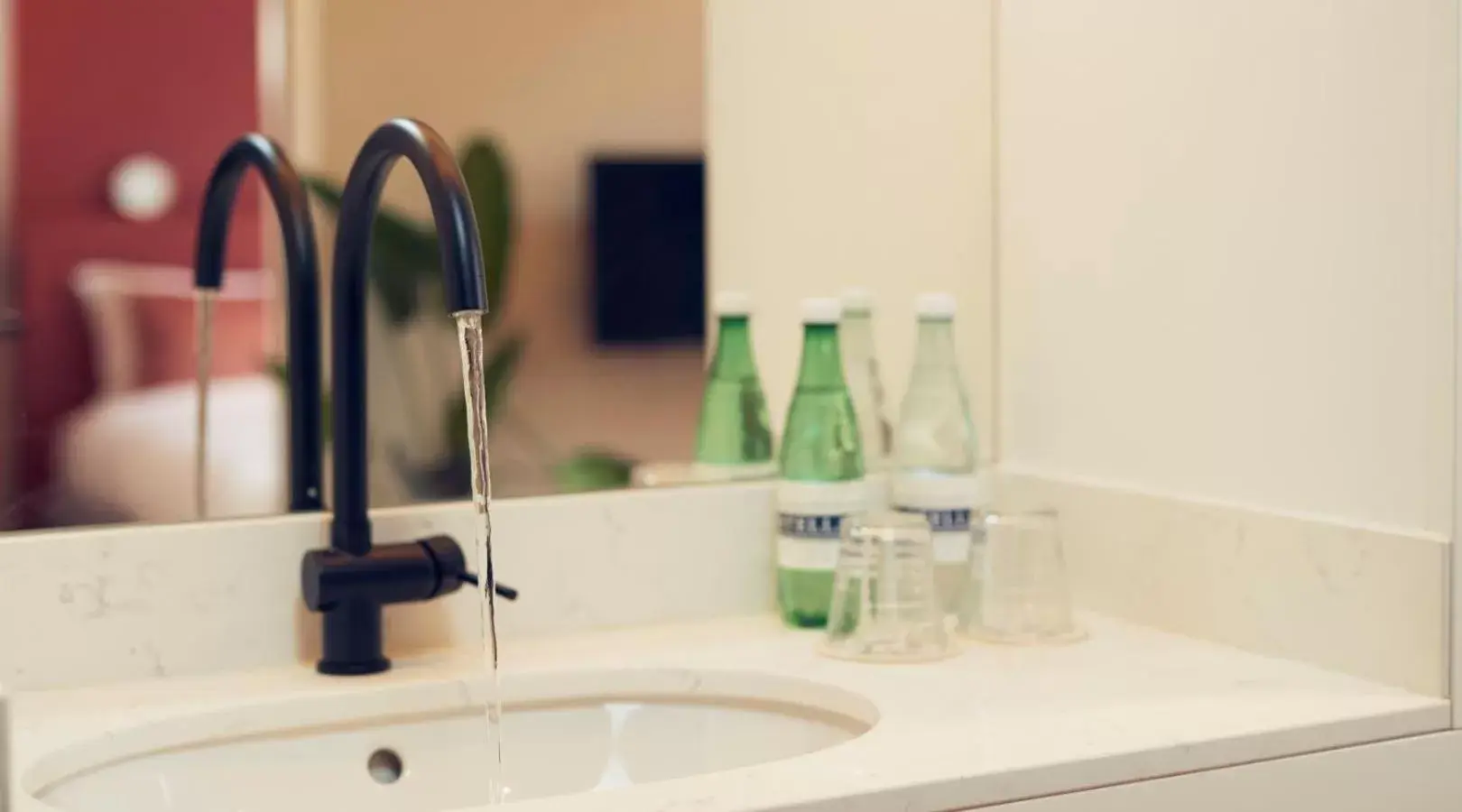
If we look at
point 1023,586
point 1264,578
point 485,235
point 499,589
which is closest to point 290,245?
point 485,235

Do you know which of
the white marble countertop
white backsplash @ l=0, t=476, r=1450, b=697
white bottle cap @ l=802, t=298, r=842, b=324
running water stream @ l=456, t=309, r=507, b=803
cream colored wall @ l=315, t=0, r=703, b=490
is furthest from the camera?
white bottle cap @ l=802, t=298, r=842, b=324

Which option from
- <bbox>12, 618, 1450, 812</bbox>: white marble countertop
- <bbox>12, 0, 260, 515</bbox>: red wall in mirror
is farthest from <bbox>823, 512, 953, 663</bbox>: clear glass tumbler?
<bbox>12, 0, 260, 515</bbox>: red wall in mirror

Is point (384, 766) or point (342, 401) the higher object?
point (342, 401)

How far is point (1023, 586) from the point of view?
1245 mm

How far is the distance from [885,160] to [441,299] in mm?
433

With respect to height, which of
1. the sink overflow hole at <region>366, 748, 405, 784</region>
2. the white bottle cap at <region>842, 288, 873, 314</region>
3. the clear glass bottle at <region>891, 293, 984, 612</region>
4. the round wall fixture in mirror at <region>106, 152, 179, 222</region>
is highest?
the round wall fixture in mirror at <region>106, 152, 179, 222</region>

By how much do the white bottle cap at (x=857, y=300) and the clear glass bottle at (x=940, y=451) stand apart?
67 mm

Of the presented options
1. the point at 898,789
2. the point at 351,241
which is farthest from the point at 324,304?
the point at 898,789

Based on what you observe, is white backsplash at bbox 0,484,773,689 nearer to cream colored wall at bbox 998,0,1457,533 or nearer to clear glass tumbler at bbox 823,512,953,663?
clear glass tumbler at bbox 823,512,953,663

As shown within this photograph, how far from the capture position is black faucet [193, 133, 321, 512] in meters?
1.16

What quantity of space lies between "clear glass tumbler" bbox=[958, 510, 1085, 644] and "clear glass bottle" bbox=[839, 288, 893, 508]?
16 cm

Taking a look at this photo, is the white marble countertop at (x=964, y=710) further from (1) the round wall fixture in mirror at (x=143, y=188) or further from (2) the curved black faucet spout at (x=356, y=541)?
(1) the round wall fixture in mirror at (x=143, y=188)

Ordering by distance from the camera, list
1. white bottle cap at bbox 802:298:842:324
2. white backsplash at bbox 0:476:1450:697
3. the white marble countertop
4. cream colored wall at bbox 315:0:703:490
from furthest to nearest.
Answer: white bottle cap at bbox 802:298:842:324, cream colored wall at bbox 315:0:703:490, white backsplash at bbox 0:476:1450:697, the white marble countertop

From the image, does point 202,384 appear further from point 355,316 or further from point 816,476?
point 816,476
